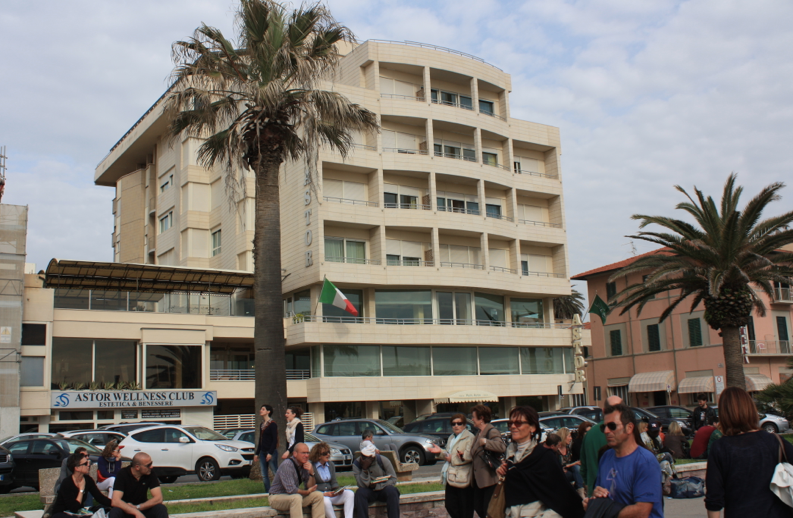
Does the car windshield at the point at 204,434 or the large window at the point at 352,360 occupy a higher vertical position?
the large window at the point at 352,360

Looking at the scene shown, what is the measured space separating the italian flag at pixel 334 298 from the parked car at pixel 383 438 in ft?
42.8

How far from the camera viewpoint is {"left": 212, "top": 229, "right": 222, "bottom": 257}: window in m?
48.0

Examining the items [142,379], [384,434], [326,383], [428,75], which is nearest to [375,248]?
[326,383]

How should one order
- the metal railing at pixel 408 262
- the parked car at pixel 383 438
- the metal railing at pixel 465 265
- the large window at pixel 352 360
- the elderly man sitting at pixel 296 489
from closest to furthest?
the elderly man sitting at pixel 296 489, the parked car at pixel 383 438, the large window at pixel 352 360, the metal railing at pixel 408 262, the metal railing at pixel 465 265

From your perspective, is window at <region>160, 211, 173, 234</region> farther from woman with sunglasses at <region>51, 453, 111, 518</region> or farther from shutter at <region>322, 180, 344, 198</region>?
woman with sunglasses at <region>51, 453, 111, 518</region>

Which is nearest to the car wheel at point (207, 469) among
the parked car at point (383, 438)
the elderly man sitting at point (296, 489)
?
the parked car at point (383, 438)

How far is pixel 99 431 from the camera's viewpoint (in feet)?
71.3

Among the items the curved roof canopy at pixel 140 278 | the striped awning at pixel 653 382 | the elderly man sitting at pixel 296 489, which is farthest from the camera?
the striped awning at pixel 653 382

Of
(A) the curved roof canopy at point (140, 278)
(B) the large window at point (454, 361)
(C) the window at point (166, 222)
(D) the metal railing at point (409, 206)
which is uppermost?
(C) the window at point (166, 222)

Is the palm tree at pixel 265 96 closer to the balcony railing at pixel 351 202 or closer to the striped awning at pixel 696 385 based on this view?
the balcony railing at pixel 351 202

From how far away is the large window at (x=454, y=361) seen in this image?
4241 cm

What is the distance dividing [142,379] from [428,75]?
75.0ft

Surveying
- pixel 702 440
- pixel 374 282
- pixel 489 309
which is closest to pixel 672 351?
pixel 489 309

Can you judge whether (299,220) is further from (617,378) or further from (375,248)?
(617,378)
